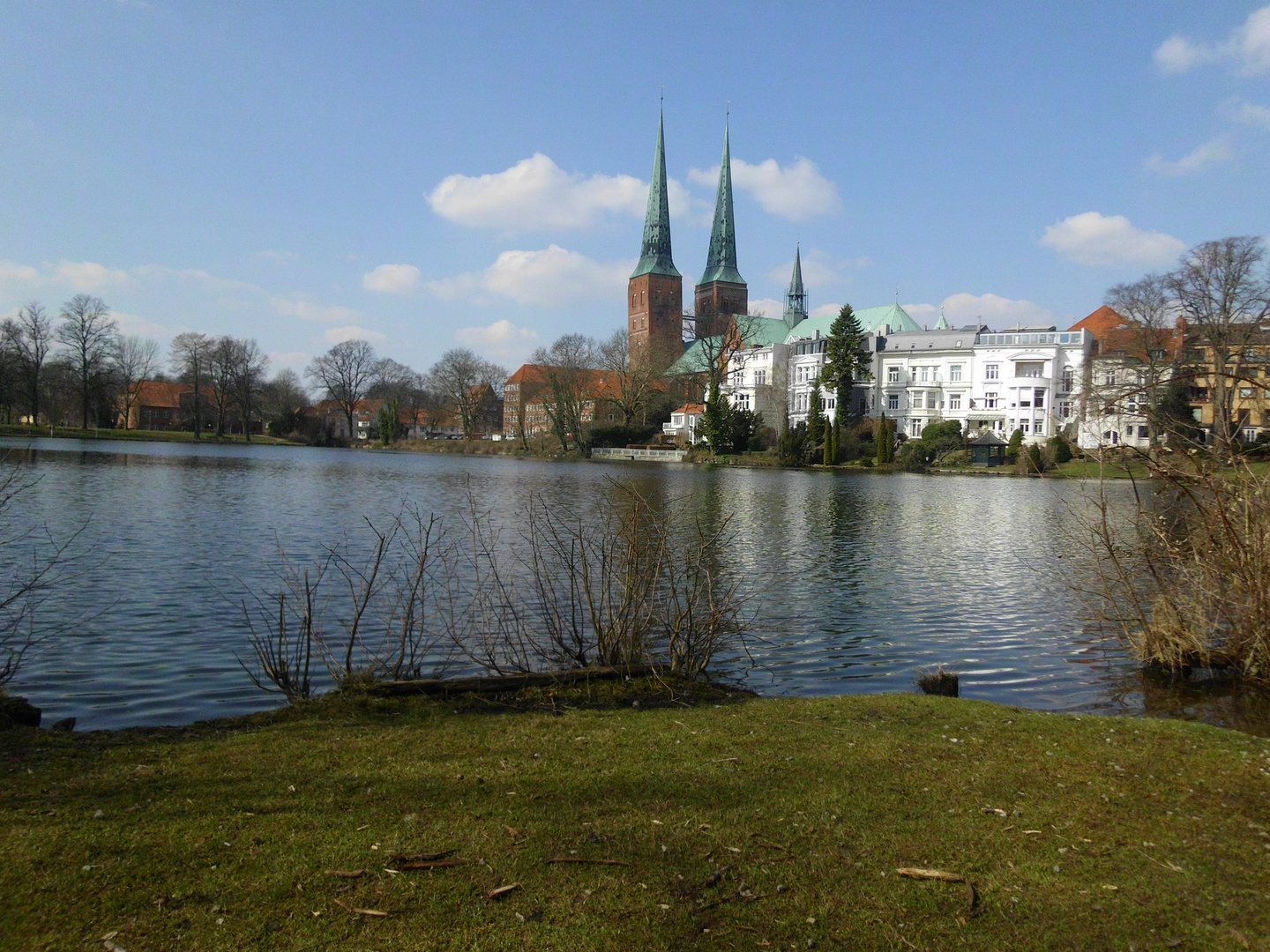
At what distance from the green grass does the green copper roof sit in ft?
302

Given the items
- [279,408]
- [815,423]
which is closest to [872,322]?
[815,423]

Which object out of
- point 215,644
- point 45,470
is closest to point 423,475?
point 45,470

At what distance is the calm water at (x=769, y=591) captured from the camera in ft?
31.0

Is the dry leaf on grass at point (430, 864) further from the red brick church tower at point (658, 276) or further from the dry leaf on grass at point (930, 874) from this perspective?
the red brick church tower at point (658, 276)

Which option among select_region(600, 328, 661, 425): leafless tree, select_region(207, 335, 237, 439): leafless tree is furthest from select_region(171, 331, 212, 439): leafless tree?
select_region(600, 328, 661, 425): leafless tree

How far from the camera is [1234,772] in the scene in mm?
6078

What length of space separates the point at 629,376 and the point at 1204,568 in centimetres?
7984

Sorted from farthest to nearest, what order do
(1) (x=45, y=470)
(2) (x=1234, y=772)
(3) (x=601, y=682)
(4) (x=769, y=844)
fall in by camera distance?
(1) (x=45, y=470) < (3) (x=601, y=682) < (2) (x=1234, y=772) < (4) (x=769, y=844)

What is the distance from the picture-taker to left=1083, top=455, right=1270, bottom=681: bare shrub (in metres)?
9.09

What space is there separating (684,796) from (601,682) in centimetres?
329

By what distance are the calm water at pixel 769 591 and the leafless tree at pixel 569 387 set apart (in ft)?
158

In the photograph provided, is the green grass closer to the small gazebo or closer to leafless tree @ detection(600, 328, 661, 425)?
the small gazebo

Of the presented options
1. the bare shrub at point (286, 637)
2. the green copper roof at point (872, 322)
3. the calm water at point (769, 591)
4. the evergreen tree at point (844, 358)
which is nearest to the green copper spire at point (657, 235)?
the green copper roof at point (872, 322)

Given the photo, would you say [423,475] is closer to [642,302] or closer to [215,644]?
[215,644]
